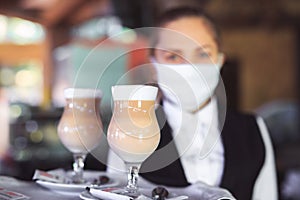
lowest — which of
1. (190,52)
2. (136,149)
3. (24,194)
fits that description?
(24,194)

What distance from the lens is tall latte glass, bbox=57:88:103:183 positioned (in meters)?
1.14

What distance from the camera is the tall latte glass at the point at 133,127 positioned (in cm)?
98

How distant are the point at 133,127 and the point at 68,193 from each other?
0.23m

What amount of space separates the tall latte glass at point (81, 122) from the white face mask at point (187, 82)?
0.55ft

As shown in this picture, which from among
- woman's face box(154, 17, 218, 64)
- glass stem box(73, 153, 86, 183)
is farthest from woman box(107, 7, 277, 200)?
glass stem box(73, 153, 86, 183)

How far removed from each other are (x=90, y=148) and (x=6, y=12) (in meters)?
3.57

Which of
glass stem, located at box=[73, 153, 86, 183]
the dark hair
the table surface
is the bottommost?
the table surface

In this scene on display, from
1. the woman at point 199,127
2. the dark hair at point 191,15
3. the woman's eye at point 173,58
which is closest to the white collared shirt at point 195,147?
the woman at point 199,127

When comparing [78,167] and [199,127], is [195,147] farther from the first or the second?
[78,167]

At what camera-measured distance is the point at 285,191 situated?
136 inches

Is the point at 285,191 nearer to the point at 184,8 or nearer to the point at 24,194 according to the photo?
the point at 184,8

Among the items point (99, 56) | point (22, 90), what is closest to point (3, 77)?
point (22, 90)

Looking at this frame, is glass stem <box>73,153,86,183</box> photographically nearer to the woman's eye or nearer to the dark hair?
the woman's eye

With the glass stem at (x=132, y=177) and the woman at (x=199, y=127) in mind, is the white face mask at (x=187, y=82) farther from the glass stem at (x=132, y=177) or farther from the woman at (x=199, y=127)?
the glass stem at (x=132, y=177)
